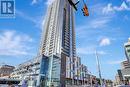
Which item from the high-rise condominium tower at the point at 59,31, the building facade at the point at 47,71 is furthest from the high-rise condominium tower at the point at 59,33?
the building facade at the point at 47,71

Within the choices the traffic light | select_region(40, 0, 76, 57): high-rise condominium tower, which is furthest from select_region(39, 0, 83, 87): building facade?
the traffic light

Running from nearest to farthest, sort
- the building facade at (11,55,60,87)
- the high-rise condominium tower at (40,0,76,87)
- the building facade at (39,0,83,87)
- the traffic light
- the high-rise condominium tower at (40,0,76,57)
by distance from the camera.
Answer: the traffic light, the building facade at (11,55,60,87), the building facade at (39,0,83,87), the high-rise condominium tower at (40,0,76,87), the high-rise condominium tower at (40,0,76,57)

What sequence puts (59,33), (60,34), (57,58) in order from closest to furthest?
1. (57,58)
2. (60,34)
3. (59,33)

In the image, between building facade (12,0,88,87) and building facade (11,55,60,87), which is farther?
building facade (12,0,88,87)

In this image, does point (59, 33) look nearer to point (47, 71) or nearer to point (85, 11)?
point (47, 71)

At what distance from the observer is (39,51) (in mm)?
156625

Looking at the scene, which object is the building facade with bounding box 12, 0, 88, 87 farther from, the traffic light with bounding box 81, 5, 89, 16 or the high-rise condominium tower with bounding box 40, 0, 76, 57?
the traffic light with bounding box 81, 5, 89, 16

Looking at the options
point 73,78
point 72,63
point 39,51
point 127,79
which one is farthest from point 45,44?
point 127,79

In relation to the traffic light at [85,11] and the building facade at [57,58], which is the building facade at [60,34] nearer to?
the building facade at [57,58]

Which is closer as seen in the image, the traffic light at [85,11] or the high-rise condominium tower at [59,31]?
the traffic light at [85,11]

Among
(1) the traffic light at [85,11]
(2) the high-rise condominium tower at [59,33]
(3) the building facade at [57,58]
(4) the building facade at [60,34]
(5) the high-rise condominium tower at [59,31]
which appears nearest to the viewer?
(1) the traffic light at [85,11]

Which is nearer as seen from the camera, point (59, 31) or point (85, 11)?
point (85, 11)

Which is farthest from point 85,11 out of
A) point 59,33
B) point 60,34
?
point 59,33

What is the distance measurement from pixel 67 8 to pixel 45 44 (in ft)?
148
